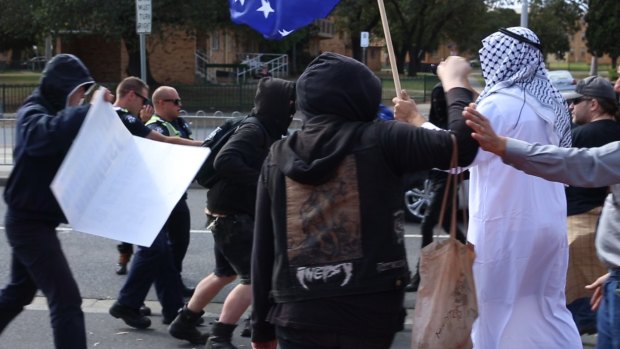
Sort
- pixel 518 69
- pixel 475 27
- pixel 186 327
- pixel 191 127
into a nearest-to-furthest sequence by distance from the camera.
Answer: pixel 518 69 → pixel 186 327 → pixel 191 127 → pixel 475 27

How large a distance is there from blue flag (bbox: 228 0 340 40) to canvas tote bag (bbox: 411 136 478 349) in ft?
7.68

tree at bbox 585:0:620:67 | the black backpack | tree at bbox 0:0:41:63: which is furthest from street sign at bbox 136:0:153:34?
tree at bbox 585:0:620:67

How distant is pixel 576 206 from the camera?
6039mm

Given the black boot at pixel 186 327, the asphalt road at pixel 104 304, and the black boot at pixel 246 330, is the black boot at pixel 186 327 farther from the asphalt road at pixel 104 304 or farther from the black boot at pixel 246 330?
the black boot at pixel 246 330

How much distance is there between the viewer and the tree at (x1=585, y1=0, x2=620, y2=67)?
45.3 metres

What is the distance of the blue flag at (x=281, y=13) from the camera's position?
5.53 m

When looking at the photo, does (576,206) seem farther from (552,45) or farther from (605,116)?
(552,45)

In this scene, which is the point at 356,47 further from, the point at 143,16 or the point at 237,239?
the point at 237,239

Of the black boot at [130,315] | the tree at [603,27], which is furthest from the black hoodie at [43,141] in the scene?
the tree at [603,27]

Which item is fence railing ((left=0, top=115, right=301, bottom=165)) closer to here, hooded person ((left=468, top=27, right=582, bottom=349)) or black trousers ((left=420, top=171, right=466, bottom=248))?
black trousers ((left=420, top=171, right=466, bottom=248))

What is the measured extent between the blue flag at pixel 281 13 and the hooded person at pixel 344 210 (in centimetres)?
208

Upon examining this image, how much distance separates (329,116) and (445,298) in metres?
0.77

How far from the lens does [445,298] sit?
3436 millimetres

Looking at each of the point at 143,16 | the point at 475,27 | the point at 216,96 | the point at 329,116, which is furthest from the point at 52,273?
the point at 475,27
